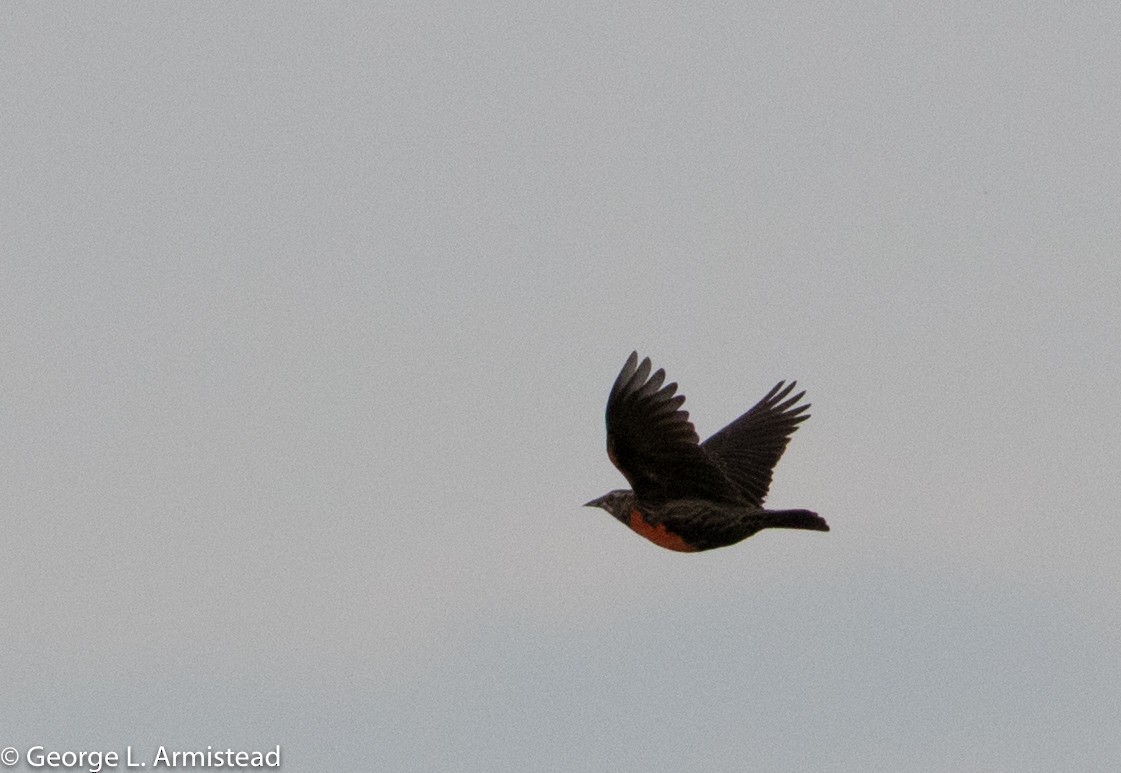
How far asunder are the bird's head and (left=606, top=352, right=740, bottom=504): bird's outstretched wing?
44 centimetres

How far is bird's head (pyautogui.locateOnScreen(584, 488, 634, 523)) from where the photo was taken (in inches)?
813

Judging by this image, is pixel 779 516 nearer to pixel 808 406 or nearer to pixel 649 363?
pixel 649 363

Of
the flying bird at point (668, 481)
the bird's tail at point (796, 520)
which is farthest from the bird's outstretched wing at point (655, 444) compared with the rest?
the bird's tail at point (796, 520)

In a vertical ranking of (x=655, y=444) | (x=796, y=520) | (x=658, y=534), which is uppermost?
(x=655, y=444)

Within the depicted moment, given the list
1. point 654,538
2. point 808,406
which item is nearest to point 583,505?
point 654,538

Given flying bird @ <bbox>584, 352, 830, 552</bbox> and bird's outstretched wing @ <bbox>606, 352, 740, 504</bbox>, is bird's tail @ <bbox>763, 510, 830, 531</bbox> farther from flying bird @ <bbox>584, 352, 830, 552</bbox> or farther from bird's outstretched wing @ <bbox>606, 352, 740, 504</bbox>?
bird's outstretched wing @ <bbox>606, 352, 740, 504</bbox>

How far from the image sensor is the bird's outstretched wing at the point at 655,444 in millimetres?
19344

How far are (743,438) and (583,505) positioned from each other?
8.27ft

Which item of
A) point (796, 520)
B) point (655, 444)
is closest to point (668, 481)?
point (655, 444)

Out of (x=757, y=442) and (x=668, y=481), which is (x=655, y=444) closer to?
(x=668, y=481)

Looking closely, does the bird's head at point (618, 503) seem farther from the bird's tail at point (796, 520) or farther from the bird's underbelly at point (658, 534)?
the bird's tail at point (796, 520)

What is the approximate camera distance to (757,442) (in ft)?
76.4

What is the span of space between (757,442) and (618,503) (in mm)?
2944

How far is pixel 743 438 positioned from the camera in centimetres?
2342
